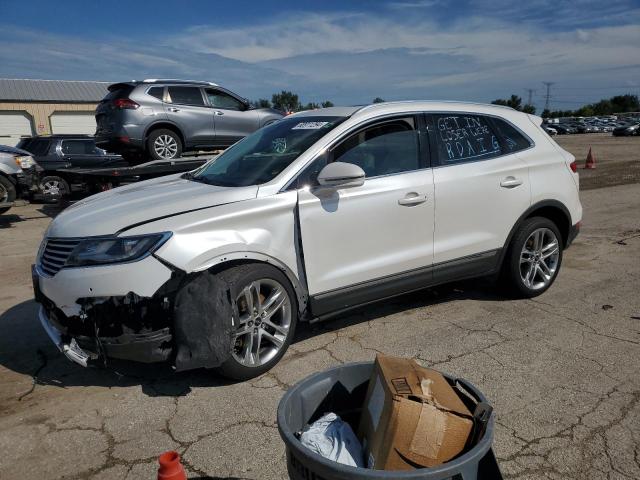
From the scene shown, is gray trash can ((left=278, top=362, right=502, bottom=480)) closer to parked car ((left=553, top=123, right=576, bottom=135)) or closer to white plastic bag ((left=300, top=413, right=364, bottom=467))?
white plastic bag ((left=300, top=413, right=364, bottom=467))

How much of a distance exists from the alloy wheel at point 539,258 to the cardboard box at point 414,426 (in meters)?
3.48

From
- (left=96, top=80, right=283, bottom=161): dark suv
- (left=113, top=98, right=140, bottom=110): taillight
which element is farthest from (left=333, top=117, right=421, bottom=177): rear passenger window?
(left=113, top=98, right=140, bottom=110): taillight

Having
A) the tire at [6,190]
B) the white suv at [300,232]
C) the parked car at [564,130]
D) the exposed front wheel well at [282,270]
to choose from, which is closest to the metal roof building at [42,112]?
the tire at [6,190]

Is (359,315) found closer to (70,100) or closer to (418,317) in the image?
(418,317)

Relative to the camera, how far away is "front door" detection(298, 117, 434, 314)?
3.79 m

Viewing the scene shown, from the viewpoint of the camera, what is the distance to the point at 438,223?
4.38 m

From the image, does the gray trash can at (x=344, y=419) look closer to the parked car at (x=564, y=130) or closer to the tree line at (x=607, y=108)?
the parked car at (x=564, y=130)

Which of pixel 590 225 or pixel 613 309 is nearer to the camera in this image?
pixel 613 309

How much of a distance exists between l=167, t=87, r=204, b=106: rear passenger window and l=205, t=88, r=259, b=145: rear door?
0.65 ft

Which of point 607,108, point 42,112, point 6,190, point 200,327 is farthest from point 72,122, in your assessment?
point 607,108

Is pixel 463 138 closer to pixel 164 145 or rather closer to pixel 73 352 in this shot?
pixel 73 352

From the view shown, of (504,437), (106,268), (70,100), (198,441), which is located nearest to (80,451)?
(198,441)

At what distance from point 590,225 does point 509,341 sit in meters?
5.55

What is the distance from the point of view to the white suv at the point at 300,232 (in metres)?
3.21
